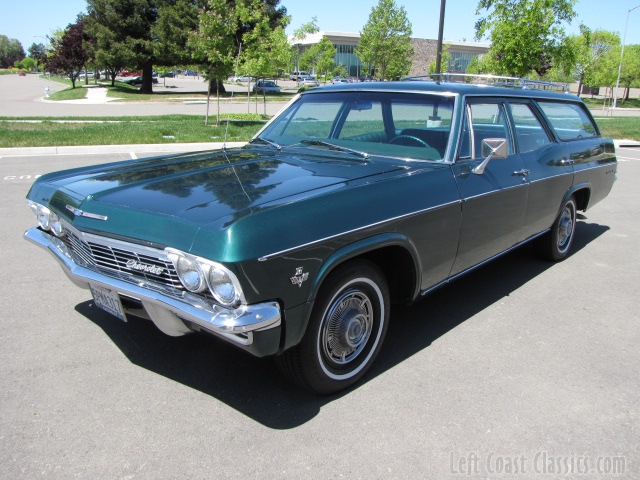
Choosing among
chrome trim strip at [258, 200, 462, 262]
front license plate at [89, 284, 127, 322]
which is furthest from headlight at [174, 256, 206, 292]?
front license plate at [89, 284, 127, 322]

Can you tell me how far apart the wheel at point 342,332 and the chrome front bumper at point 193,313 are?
324mm

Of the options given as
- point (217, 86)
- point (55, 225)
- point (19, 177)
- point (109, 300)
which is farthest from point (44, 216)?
point (217, 86)

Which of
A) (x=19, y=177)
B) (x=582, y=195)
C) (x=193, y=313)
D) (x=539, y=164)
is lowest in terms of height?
(x=19, y=177)

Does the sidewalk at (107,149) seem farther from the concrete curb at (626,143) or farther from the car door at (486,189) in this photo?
the concrete curb at (626,143)

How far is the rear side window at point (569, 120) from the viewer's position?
17.0 ft

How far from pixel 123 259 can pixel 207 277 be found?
640 millimetres

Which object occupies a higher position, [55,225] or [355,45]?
[355,45]

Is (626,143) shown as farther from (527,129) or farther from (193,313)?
(193,313)

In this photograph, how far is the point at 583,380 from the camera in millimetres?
3332

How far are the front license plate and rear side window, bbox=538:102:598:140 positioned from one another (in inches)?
162

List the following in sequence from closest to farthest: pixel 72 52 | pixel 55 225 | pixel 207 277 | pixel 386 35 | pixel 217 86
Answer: pixel 207 277, pixel 55 225, pixel 217 86, pixel 386 35, pixel 72 52

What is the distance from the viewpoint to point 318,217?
2.72m

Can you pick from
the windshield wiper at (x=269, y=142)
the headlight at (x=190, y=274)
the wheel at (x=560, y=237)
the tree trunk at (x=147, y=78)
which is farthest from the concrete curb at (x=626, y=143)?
the tree trunk at (x=147, y=78)

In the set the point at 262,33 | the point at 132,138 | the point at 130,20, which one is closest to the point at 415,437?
the point at 132,138
